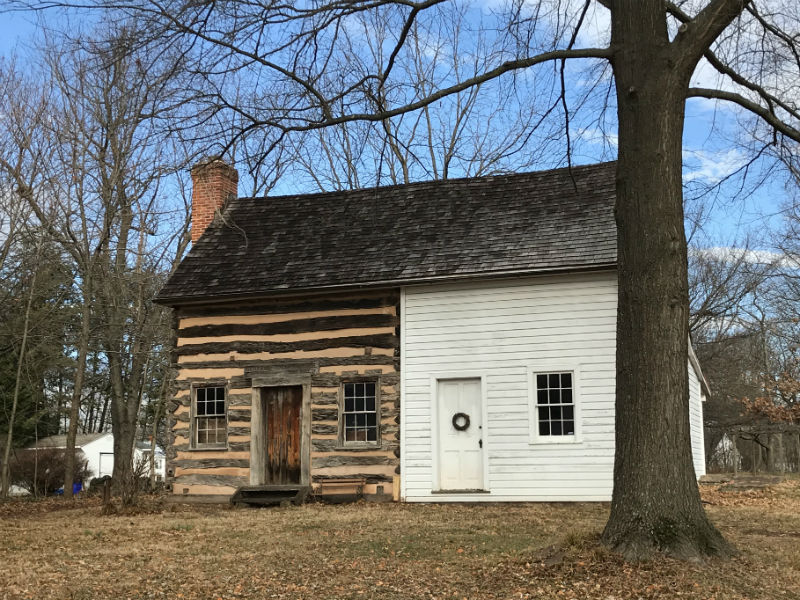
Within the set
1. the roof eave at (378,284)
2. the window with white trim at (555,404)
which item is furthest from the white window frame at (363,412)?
the window with white trim at (555,404)

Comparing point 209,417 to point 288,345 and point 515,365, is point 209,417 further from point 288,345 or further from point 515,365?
point 515,365

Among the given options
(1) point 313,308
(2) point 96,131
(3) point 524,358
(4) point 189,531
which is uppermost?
(2) point 96,131

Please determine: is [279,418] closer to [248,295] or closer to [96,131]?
[248,295]

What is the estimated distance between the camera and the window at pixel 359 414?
1511cm

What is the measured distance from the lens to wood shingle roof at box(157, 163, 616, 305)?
14.7 m

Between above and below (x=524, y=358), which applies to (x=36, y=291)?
above

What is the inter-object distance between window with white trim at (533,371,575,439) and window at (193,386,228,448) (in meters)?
6.06

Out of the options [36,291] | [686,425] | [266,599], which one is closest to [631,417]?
[686,425]

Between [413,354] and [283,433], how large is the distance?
3.00 m

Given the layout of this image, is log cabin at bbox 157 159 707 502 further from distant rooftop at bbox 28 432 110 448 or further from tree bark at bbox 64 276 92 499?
distant rooftop at bbox 28 432 110 448

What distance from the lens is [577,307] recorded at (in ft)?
46.3

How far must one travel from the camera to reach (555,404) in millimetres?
14148

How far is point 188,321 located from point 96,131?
24.4 ft

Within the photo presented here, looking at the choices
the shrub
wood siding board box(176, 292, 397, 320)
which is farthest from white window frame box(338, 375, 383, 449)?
the shrub
